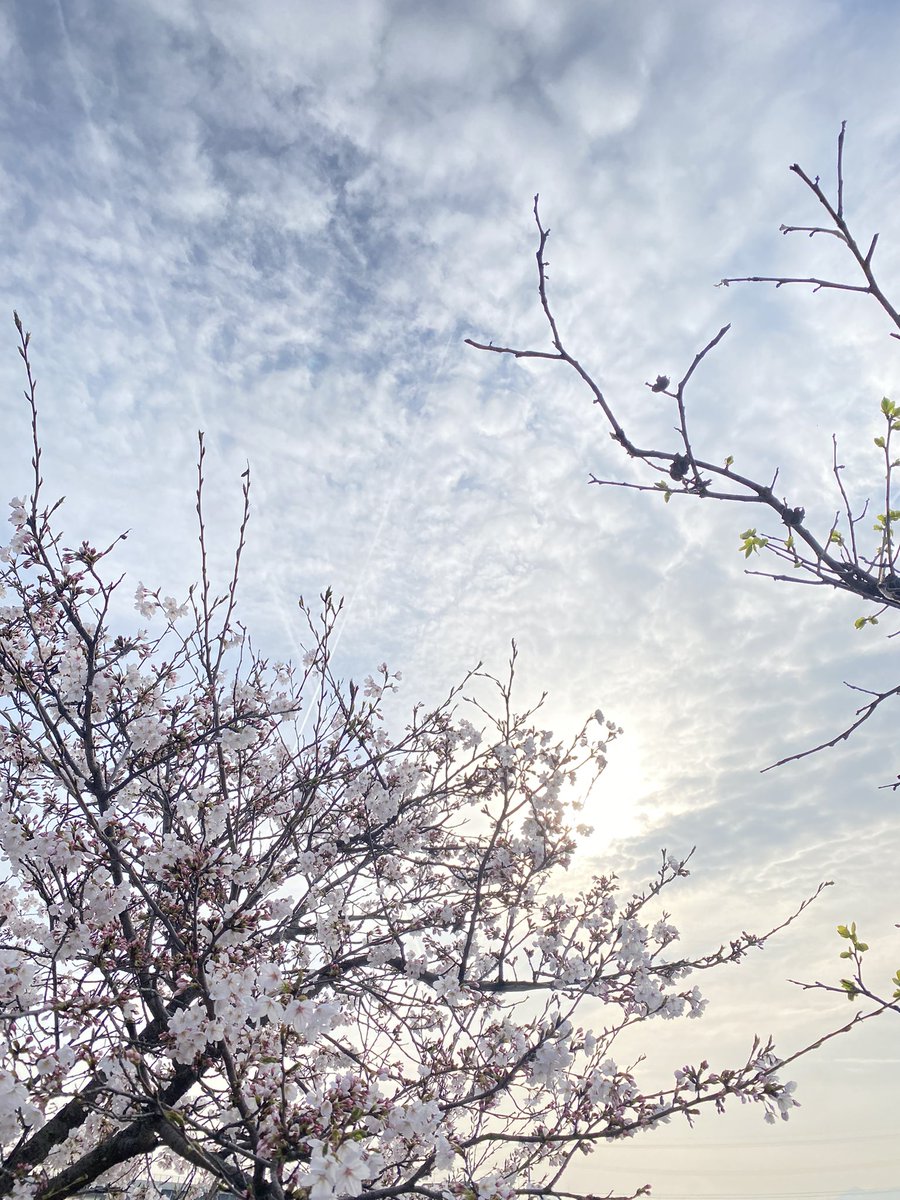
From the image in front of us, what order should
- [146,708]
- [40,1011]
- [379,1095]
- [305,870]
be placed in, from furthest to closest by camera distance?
[305,870] < [146,708] < [379,1095] < [40,1011]

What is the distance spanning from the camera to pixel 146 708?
5.38 m

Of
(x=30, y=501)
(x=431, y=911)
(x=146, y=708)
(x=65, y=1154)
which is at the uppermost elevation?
(x=30, y=501)

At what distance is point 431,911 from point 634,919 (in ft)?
6.03

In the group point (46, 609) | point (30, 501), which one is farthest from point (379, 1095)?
point (30, 501)

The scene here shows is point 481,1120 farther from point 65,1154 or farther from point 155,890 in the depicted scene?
point 155,890

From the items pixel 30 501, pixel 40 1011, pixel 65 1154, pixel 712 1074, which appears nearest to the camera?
pixel 40 1011

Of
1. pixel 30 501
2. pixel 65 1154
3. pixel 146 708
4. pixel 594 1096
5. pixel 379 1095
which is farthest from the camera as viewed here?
pixel 65 1154

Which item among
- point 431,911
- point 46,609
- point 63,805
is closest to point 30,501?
point 46,609

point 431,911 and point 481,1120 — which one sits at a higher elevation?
point 431,911

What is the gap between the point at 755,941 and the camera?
19.8ft

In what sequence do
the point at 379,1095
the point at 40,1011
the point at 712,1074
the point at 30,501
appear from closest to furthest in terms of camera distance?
the point at 40,1011 < the point at 379,1095 < the point at 712,1074 < the point at 30,501

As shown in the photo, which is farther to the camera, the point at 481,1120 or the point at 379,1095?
the point at 481,1120

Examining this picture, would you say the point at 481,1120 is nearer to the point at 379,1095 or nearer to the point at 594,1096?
the point at 594,1096

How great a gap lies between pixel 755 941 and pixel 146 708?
17.3ft
